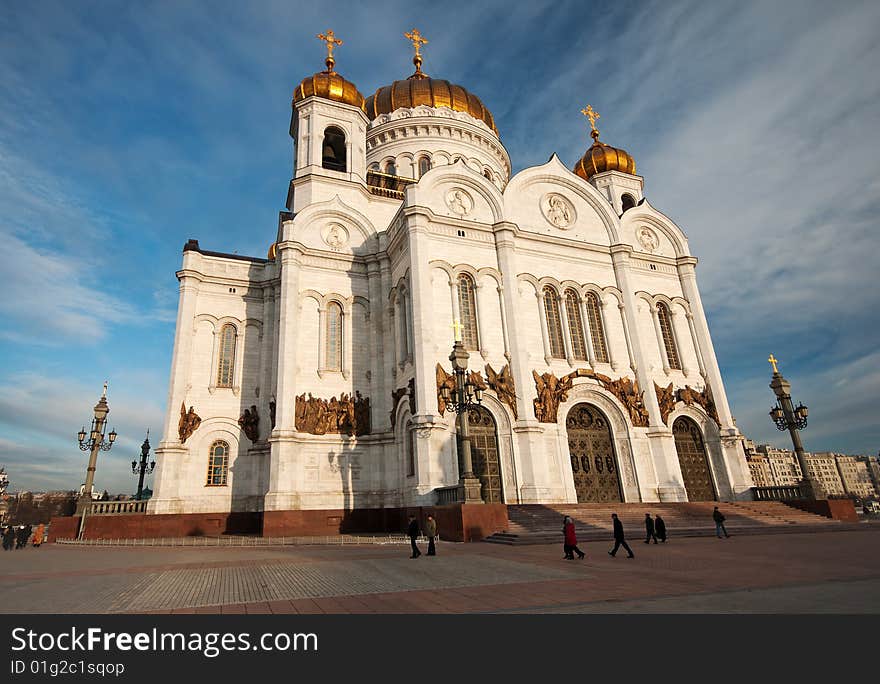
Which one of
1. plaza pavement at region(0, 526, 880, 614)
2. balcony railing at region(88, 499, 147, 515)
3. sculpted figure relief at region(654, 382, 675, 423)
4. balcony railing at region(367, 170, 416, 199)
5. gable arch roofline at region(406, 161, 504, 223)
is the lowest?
plaza pavement at region(0, 526, 880, 614)

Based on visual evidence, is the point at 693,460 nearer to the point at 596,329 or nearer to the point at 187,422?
the point at 596,329

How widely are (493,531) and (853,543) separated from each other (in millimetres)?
Answer: 9108

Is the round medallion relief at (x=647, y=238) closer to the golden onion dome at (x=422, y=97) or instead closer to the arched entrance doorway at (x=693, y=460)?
the arched entrance doorway at (x=693, y=460)

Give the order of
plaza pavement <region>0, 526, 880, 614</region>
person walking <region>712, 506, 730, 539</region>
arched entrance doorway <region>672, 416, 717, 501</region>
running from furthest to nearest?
arched entrance doorway <region>672, 416, 717, 501</region>
person walking <region>712, 506, 730, 539</region>
plaza pavement <region>0, 526, 880, 614</region>

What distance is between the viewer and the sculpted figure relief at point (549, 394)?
2108 cm

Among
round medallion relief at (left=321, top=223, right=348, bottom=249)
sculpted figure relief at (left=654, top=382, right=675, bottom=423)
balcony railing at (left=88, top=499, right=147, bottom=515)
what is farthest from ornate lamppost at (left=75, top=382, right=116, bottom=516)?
sculpted figure relief at (left=654, top=382, right=675, bottom=423)

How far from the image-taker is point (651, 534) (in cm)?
1408

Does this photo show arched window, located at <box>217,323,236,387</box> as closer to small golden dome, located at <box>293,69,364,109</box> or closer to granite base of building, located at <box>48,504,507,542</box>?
granite base of building, located at <box>48,504,507,542</box>

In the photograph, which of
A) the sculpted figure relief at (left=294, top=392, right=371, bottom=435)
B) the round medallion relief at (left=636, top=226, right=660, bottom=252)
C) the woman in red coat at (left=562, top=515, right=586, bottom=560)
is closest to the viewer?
the woman in red coat at (left=562, top=515, right=586, bottom=560)

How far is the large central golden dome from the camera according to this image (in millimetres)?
35594

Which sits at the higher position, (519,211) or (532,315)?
(519,211)

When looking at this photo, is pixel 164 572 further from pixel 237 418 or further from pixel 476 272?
pixel 476 272

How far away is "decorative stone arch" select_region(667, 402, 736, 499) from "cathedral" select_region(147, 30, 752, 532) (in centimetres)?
7
